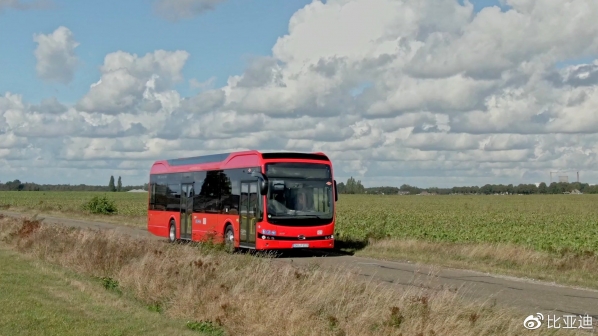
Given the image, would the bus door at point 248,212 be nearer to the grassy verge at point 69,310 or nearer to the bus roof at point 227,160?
the bus roof at point 227,160

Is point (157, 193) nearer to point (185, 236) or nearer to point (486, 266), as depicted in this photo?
point (185, 236)

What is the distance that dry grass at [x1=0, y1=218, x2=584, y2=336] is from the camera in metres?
9.84

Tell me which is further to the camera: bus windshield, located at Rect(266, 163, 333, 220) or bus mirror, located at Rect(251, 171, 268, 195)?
bus windshield, located at Rect(266, 163, 333, 220)

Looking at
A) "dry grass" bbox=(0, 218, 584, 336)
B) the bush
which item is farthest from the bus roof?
the bush

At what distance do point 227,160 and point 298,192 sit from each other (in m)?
3.51

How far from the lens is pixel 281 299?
1109cm

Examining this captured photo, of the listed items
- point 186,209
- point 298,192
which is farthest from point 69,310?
point 186,209

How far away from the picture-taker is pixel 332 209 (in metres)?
24.4

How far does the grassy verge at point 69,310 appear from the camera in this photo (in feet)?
35.9

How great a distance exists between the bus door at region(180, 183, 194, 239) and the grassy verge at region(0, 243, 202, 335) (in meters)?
11.6

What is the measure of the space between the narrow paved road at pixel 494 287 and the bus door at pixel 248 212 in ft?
8.32

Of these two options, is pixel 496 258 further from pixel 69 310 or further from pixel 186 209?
pixel 69 310

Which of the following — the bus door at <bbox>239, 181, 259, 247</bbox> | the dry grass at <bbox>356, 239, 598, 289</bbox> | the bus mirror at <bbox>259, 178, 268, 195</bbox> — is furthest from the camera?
the bus door at <bbox>239, 181, 259, 247</bbox>

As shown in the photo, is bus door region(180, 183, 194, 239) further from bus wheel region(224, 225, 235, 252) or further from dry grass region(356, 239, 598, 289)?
dry grass region(356, 239, 598, 289)
